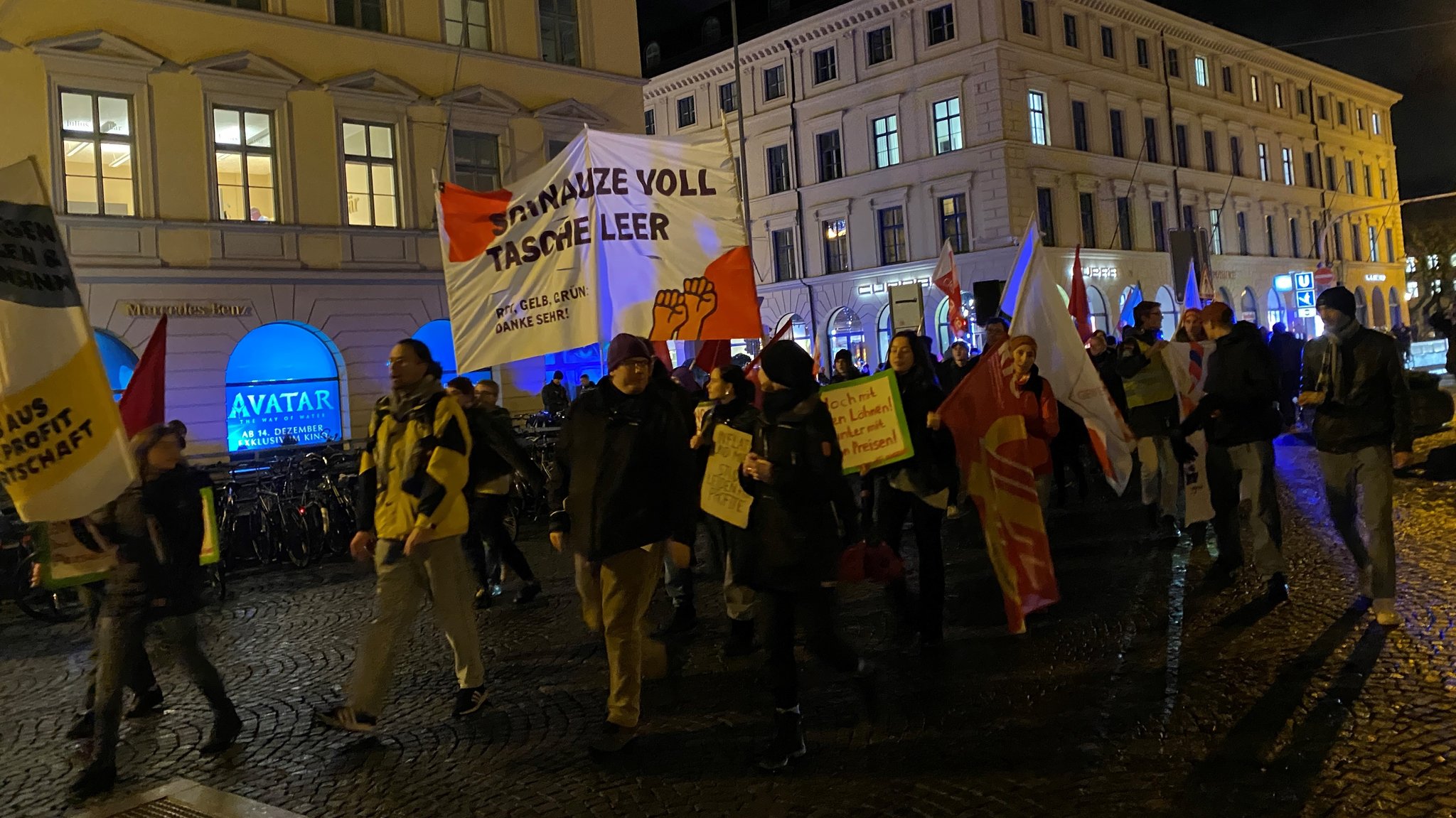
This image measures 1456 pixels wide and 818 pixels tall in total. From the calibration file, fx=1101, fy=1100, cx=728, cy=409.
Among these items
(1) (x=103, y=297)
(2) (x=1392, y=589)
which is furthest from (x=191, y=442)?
(2) (x=1392, y=589)

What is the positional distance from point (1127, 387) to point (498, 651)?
230 inches

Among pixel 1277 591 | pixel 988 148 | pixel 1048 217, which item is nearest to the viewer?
pixel 1277 591

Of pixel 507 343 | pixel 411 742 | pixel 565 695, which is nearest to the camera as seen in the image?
pixel 411 742

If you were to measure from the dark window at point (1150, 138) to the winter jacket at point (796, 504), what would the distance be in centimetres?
4554

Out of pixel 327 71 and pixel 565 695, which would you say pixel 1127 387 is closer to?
pixel 565 695

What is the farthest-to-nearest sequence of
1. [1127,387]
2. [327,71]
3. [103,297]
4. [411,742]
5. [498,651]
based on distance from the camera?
1. [327,71]
2. [103,297]
3. [1127,387]
4. [498,651]
5. [411,742]

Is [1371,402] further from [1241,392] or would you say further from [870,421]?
[870,421]

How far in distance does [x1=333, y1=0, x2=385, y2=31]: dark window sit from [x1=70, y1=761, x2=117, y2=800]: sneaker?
18.8m

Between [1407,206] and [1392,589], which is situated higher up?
[1407,206]

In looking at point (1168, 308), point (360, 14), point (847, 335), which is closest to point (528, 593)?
point (360, 14)

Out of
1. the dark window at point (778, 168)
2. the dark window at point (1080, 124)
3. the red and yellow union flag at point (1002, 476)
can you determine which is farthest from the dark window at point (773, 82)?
the red and yellow union flag at point (1002, 476)

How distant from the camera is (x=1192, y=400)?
9.83m

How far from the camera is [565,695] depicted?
20.6 feet

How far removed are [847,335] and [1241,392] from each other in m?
37.2
